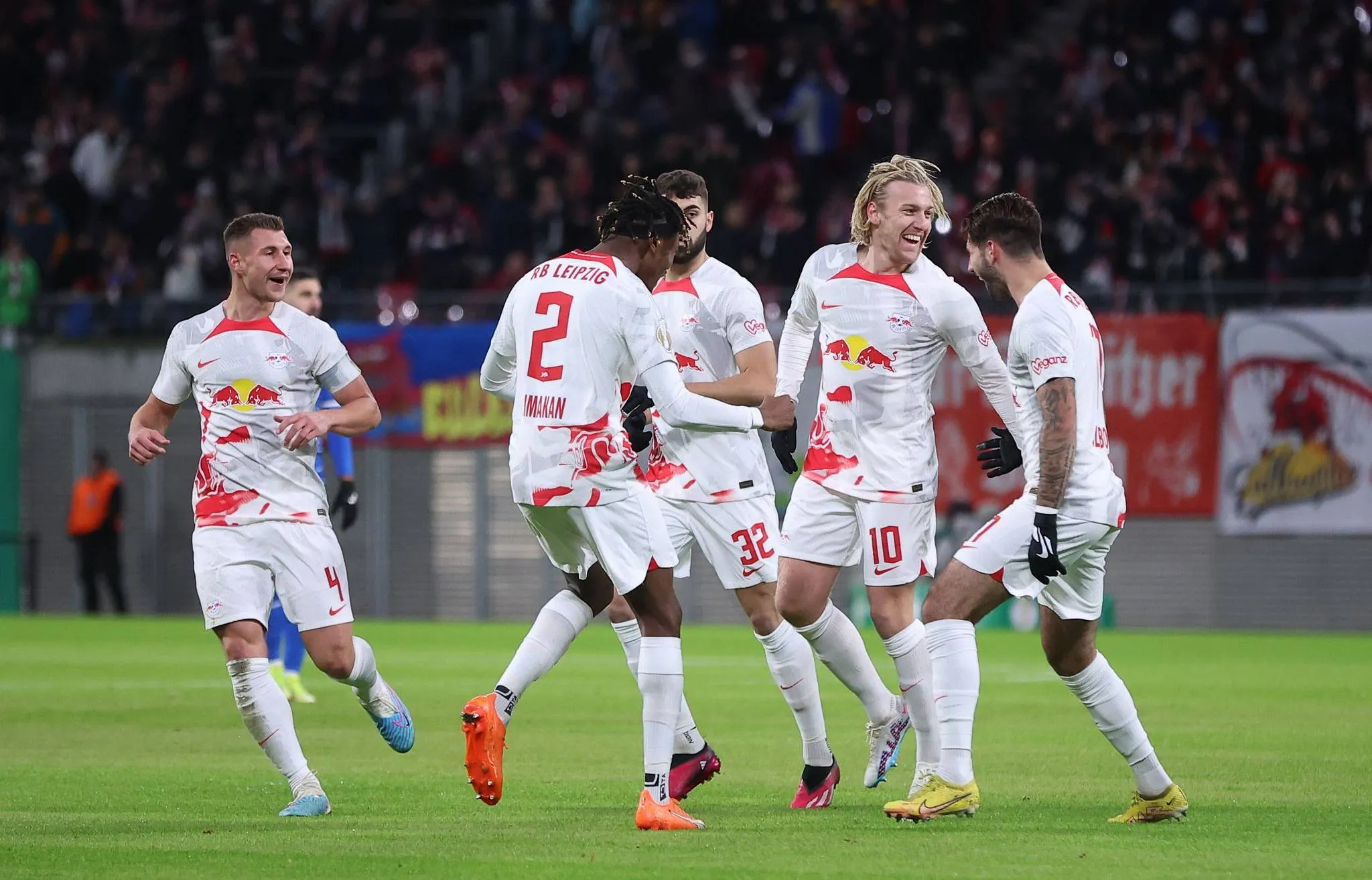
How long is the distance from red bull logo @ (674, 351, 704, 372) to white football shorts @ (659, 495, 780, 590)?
2.01 ft

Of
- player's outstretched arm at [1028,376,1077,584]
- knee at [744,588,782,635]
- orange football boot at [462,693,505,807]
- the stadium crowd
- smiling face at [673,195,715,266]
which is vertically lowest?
orange football boot at [462,693,505,807]

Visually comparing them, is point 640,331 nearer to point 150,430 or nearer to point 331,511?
point 150,430

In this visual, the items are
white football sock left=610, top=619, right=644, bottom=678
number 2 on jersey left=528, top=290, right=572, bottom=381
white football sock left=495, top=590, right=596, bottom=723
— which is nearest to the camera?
number 2 on jersey left=528, top=290, right=572, bottom=381

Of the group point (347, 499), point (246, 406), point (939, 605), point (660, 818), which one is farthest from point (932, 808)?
point (347, 499)

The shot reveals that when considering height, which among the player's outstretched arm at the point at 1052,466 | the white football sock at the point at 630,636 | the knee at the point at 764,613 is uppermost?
the player's outstretched arm at the point at 1052,466

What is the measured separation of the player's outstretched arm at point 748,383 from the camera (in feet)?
29.5

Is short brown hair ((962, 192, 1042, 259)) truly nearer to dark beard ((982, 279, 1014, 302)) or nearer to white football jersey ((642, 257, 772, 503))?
dark beard ((982, 279, 1014, 302))

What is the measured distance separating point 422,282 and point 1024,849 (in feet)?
63.5

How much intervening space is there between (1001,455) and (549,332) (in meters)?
2.05

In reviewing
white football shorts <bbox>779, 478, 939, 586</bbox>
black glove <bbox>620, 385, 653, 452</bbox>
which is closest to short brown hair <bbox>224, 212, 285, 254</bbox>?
black glove <bbox>620, 385, 653, 452</bbox>

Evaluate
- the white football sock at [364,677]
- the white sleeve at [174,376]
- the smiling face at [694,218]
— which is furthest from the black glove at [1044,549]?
the white sleeve at [174,376]

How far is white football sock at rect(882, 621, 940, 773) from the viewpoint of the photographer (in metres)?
8.69

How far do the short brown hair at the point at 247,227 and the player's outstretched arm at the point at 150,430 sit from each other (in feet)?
2.44

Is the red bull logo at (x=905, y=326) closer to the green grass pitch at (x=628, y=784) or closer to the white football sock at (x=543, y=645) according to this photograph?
the white football sock at (x=543, y=645)
